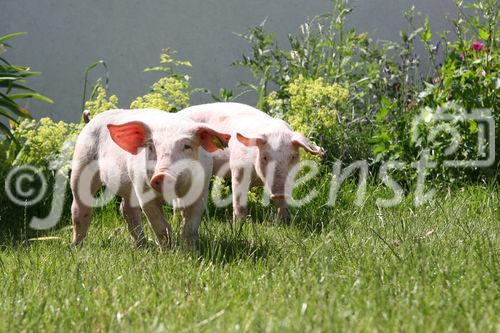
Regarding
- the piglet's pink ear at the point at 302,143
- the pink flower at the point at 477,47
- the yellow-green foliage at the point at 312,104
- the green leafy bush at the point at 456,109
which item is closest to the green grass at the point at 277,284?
the piglet's pink ear at the point at 302,143

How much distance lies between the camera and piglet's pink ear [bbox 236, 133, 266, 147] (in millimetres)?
5113

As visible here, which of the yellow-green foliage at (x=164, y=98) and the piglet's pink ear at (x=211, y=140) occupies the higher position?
the yellow-green foliage at (x=164, y=98)

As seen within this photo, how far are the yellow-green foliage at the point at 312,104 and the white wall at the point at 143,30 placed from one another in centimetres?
207

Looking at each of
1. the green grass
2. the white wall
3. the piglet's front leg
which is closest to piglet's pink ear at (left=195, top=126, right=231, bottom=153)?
the green grass

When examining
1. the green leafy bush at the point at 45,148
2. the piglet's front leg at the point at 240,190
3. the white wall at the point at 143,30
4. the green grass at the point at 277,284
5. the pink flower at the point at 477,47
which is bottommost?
the green grass at the point at 277,284

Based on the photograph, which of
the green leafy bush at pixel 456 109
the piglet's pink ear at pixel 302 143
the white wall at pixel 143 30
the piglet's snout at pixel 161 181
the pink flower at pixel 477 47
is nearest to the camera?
the piglet's snout at pixel 161 181

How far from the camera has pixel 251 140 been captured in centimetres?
512

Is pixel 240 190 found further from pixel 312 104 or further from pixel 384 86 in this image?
pixel 384 86

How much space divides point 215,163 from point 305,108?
3.69 feet

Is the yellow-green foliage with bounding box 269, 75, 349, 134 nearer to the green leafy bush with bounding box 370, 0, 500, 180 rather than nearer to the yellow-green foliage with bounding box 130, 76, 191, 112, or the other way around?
the green leafy bush with bounding box 370, 0, 500, 180

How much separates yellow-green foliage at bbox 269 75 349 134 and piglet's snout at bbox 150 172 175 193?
254 centimetres

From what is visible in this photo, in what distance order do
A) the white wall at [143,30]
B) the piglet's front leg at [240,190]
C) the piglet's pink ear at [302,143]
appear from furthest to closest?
the white wall at [143,30] → the piglet's front leg at [240,190] → the piglet's pink ear at [302,143]

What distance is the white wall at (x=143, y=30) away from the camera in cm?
866

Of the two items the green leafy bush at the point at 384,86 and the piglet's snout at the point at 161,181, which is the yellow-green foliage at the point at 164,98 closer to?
the green leafy bush at the point at 384,86
